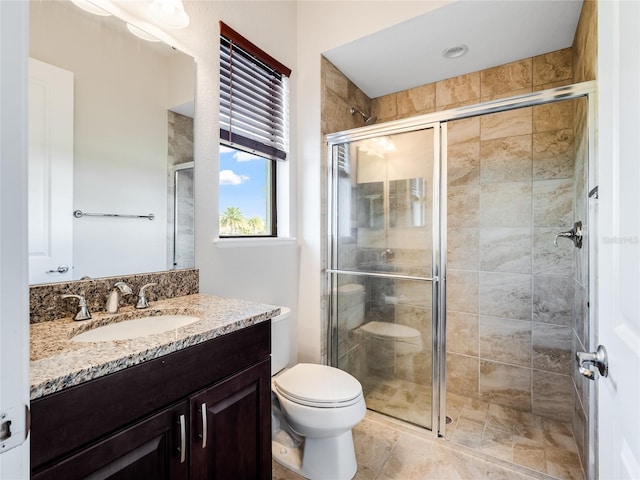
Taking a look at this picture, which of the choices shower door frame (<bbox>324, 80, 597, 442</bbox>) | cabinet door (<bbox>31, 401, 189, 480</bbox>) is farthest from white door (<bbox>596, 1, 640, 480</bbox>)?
cabinet door (<bbox>31, 401, 189, 480</bbox>)

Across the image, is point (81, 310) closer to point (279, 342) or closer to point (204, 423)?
point (204, 423)

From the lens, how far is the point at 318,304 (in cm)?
213

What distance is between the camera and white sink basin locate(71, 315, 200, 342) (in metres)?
1.04

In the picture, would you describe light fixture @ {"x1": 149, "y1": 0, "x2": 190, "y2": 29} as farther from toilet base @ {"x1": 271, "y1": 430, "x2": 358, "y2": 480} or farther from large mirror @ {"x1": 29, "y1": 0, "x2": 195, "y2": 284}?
toilet base @ {"x1": 271, "y1": 430, "x2": 358, "y2": 480}

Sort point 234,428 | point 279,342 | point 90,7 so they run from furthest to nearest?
point 279,342 < point 90,7 < point 234,428

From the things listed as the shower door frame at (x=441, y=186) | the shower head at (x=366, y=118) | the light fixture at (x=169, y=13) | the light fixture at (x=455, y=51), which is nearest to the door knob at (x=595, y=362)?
the shower door frame at (x=441, y=186)

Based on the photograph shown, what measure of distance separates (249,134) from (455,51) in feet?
4.95

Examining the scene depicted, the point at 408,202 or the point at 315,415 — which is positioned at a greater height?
the point at 408,202

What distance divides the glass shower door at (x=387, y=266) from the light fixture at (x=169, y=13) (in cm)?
111

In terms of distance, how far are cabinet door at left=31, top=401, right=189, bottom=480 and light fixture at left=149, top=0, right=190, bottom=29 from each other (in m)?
1.56

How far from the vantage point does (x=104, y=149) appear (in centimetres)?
122

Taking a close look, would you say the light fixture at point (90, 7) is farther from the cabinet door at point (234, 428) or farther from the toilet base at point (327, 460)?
the toilet base at point (327, 460)

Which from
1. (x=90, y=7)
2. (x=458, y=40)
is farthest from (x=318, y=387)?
(x=458, y=40)

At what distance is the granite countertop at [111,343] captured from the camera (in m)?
0.67
